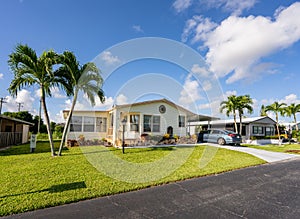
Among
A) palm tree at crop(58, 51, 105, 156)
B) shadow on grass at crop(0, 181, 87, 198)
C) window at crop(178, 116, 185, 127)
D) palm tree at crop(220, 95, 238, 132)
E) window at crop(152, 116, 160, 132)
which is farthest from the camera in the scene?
palm tree at crop(220, 95, 238, 132)

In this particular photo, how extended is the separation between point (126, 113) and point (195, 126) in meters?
21.0

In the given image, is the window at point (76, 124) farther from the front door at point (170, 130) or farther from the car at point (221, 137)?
the car at point (221, 137)

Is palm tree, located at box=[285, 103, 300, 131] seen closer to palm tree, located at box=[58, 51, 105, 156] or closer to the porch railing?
palm tree, located at box=[58, 51, 105, 156]

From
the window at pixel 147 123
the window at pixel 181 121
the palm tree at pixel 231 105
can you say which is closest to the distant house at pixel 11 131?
the window at pixel 147 123

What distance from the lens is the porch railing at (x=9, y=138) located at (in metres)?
14.4

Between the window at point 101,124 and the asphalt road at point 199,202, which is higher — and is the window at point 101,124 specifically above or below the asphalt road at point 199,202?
above

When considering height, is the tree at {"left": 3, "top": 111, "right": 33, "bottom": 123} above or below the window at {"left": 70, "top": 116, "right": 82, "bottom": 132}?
above

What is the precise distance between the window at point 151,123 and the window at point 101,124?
5102mm

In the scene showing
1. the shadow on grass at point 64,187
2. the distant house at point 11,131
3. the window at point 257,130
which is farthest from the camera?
the window at point 257,130

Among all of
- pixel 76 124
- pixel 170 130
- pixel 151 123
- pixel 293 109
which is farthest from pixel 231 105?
pixel 76 124

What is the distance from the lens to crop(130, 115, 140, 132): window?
16.5m

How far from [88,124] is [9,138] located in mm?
6753

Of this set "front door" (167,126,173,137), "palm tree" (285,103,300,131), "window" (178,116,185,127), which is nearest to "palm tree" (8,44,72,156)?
"front door" (167,126,173,137)

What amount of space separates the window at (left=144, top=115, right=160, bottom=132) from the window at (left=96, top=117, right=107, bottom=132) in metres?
5.10
